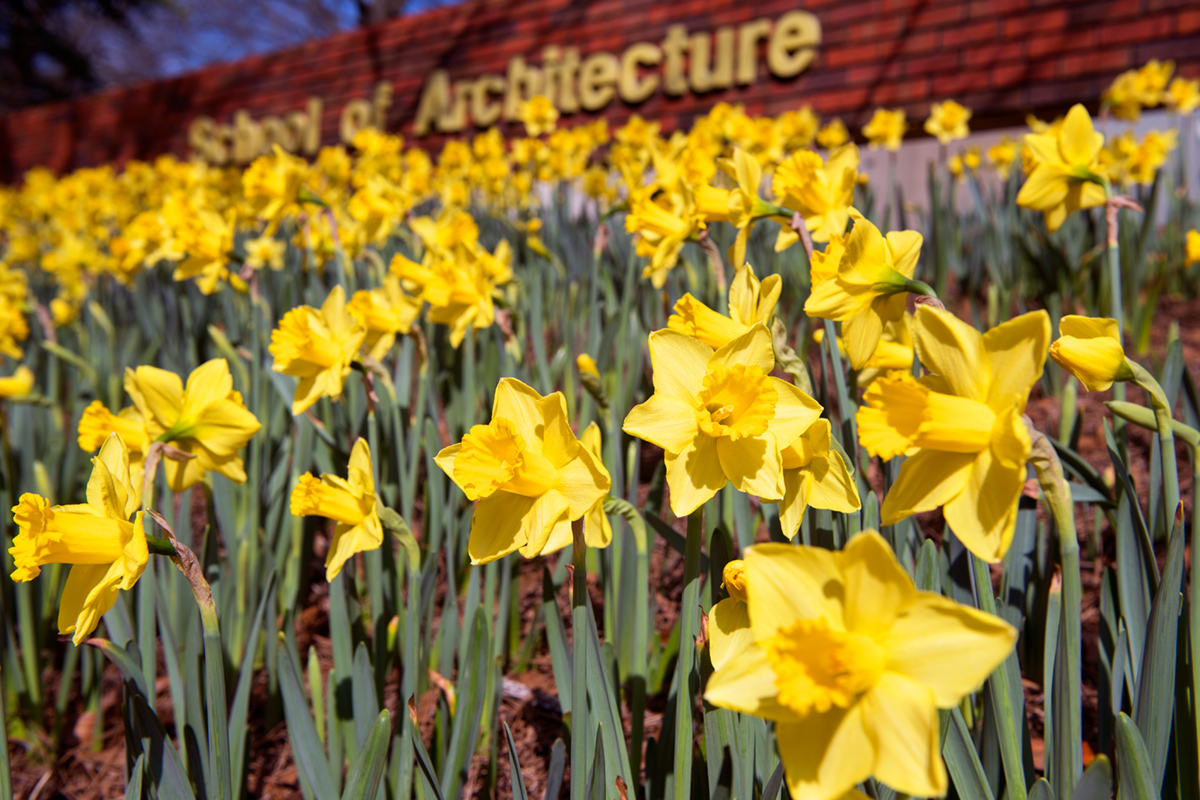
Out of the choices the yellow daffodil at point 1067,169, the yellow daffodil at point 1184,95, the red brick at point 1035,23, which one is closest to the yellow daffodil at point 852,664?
the yellow daffodil at point 1067,169

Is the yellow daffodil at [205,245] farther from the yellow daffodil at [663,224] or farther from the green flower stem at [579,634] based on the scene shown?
the green flower stem at [579,634]

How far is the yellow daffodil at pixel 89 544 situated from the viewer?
0.67 metres

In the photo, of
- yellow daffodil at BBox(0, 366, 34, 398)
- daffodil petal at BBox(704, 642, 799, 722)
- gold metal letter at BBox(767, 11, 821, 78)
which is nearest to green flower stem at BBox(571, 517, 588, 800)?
daffodil petal at BBox(704, 642, 799, 722)

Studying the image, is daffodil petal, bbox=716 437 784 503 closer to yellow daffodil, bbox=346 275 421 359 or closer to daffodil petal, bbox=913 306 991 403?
daffodil petal, bbox=913 306 991 403

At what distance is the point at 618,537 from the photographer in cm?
117

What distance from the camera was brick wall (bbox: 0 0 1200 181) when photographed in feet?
18.3

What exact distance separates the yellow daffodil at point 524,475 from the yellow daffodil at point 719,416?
6 centimetres

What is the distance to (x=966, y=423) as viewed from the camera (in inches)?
22.0

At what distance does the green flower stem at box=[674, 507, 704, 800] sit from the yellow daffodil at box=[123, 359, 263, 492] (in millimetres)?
655

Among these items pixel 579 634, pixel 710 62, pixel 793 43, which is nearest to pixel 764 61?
pixel 793 43

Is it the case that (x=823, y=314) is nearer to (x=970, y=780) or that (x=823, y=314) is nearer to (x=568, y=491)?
(x=568, y=491)

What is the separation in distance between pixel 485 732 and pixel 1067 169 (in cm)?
135

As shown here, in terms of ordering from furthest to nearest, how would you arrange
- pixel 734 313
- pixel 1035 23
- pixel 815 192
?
pixel 1035 23 → pixel 815 192 → pixel 734 313

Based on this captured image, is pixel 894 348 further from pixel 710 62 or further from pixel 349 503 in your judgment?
pixel 710 62
